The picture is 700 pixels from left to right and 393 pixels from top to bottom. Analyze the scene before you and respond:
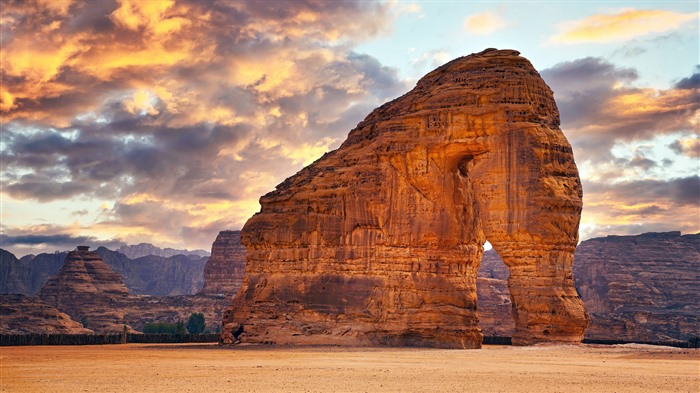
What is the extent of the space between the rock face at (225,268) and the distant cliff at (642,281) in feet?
149

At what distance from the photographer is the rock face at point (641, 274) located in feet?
431

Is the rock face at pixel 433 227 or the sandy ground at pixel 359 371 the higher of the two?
the rock face at pixel 433 227

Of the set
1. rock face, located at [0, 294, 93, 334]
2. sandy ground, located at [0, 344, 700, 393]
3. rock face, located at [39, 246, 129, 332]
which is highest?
rock face, located at [39, 246, 129, 332]

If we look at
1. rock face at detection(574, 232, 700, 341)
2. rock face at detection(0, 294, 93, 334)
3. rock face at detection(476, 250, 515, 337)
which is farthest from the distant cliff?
rock face at detection(0, 294, 93, 334)

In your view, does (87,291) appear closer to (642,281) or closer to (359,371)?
(642,281)

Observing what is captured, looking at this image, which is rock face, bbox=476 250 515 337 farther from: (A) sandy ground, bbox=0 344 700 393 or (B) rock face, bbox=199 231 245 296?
(B) rock face, bbox=199 231 245 296

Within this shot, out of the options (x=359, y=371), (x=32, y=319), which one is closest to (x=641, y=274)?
(x=32, y=319)

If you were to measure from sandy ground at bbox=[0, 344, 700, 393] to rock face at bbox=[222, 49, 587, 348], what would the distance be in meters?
5.31

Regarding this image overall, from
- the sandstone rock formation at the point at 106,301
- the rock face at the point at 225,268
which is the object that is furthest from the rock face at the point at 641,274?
the rock face at the point at 225,268

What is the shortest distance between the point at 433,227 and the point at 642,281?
97.3m

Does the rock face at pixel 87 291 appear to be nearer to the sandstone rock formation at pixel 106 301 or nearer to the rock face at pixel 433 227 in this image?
the sandstone rock formation at pixel 106 301

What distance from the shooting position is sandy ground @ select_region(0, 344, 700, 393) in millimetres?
28125

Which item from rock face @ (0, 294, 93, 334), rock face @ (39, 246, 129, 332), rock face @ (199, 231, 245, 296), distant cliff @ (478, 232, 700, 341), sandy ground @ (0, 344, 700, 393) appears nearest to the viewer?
sandy ground @ (0, 344, 700, 393)

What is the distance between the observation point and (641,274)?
145625 mm
